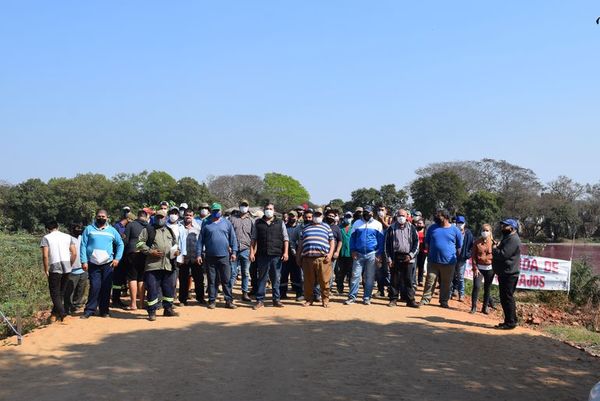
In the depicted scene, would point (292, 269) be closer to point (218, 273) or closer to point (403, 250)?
point (218, 273)

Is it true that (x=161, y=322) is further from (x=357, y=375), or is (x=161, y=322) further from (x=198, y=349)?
(x=357, y=375)

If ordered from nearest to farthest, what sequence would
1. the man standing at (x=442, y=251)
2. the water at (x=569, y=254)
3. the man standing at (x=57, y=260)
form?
the man standing at (x=57, y=260)
the man standing at (x=442, y=251)
the water at (x=569, y=254)

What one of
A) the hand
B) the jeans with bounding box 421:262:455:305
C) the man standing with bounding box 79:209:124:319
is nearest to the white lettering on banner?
the jeans with bounding box 421:262:455:305

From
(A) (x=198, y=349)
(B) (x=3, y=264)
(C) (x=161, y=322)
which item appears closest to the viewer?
(A) (x=198, y=349)

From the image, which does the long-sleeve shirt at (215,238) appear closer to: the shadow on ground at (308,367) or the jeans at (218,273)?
the jeans at (218,273)

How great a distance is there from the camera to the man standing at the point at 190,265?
1109cm

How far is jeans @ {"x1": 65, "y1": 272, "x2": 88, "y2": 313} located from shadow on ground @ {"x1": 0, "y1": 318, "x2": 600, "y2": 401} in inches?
77.2

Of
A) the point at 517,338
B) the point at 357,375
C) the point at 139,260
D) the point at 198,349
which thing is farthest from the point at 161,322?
the point at 517,338

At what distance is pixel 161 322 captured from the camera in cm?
956

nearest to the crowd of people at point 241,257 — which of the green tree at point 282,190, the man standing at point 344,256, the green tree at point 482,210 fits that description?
the man standing at point 344,256

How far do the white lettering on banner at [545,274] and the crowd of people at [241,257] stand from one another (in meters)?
4.74

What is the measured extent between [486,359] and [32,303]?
35.5 feet

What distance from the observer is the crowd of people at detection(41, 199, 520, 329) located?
9.58 m

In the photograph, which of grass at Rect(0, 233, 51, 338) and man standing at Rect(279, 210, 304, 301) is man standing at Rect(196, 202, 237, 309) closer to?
man standing at Rect(279, 210, 304, 301)
